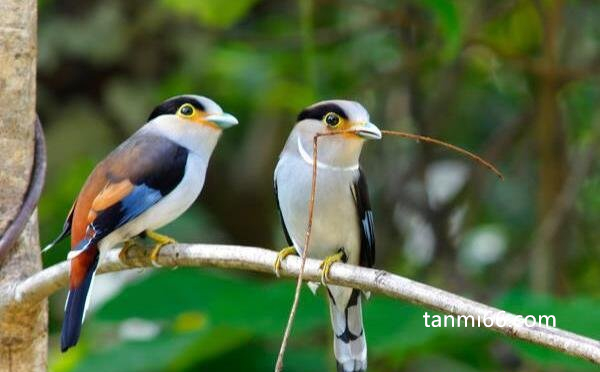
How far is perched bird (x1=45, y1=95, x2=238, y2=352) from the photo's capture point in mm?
2531

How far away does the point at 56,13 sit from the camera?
531cm

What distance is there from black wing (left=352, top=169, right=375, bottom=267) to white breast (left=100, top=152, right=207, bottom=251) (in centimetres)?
37

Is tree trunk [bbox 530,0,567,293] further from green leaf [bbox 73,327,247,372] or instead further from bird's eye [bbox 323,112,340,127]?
bird's eye [bbox 323,112,340,127]

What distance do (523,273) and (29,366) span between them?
2.84m

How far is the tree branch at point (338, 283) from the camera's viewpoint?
1.80 metres

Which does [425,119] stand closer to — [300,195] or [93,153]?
[93,153]

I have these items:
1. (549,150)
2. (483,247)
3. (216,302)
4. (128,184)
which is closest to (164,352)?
(216,302)

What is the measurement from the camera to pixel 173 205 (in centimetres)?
268

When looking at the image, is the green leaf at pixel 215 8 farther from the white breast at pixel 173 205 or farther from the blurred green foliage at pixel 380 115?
the white breast at pixel 173 205

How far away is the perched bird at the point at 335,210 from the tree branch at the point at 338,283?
36cm

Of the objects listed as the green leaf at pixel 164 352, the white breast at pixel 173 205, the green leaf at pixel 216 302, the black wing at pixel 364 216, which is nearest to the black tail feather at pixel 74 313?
the white breast at pixel 173 205

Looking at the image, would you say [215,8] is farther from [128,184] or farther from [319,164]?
[128,184]

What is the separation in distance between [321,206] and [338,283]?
72cm

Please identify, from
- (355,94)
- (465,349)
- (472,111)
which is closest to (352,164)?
(465,349)
